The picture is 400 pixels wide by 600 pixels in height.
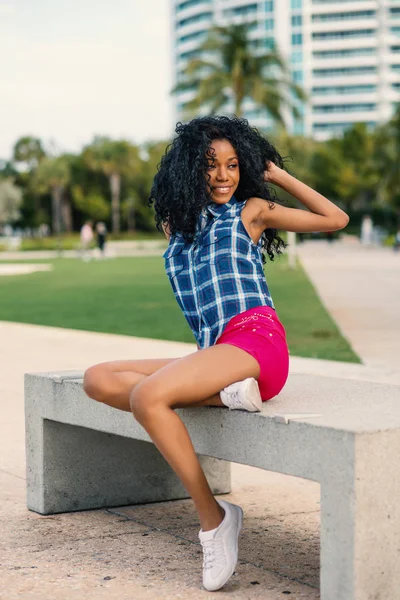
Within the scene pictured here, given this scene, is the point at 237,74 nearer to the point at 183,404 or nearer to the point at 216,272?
the point at 216,272

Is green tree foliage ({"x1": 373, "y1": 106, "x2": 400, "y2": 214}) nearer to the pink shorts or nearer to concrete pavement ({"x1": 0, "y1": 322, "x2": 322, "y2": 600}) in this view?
concrete pavement ({"x1": 0, "y1": 322, "x2": 322, "y2": 600})

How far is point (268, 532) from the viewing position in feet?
14.9

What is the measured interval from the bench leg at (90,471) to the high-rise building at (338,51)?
14147cm

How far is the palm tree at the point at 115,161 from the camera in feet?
335

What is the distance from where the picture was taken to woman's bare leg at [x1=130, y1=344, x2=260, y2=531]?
3.71 m

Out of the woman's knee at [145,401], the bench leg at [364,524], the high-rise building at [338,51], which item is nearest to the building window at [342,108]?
the high-rise building at [338,51]

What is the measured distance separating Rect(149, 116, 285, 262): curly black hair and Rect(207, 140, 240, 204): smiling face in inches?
0.9

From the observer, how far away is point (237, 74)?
4566 centimetres

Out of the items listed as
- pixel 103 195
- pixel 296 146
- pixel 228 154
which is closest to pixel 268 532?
pixel 228 154

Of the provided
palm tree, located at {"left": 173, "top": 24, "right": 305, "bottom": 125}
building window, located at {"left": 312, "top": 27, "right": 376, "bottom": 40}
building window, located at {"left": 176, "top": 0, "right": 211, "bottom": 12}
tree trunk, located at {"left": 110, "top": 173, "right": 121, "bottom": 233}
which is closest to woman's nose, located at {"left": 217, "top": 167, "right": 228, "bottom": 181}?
palm tree, located at {"left": 173, "top": 24, "right": 305, "bottom": 125}

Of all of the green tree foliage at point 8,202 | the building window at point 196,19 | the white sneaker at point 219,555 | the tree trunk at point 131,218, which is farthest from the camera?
the building window at point 196,19

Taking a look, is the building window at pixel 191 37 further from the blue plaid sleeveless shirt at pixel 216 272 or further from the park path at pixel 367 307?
the blue plaid sleeveless shirt at pixel 216 272

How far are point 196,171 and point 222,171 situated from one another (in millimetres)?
120

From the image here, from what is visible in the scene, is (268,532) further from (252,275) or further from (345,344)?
(345,344)
